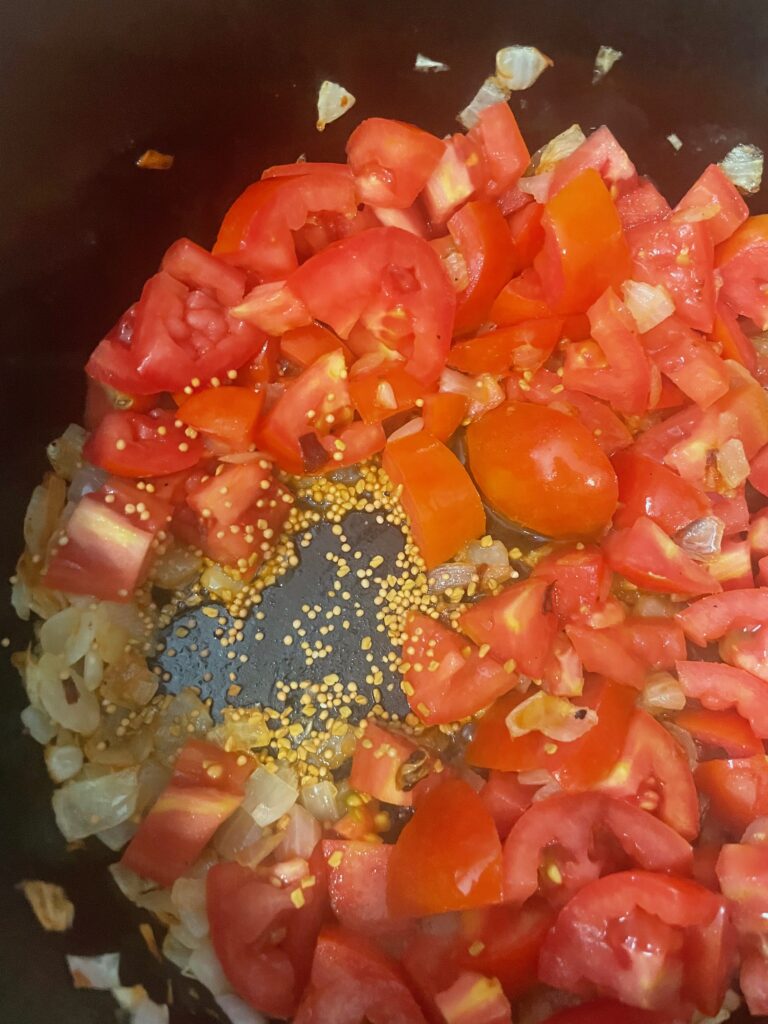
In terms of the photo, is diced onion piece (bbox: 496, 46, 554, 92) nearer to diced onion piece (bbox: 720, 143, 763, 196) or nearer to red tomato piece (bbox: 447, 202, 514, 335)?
red tomato piece (bbox: 447, 202, 514, 335)

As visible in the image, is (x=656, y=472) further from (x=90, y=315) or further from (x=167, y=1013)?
(x=167, y=1013)

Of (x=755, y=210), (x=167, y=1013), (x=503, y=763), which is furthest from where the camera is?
(x=755, y=210)

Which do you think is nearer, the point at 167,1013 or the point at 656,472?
the point at 167,1013

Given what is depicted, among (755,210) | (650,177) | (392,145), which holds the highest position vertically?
(392,145)

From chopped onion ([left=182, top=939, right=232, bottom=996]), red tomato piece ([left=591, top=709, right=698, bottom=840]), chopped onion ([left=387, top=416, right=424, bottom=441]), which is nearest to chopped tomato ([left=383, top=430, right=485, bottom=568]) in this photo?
Result: chopped onion ([left=387, top=416, right=424, bottom=441])

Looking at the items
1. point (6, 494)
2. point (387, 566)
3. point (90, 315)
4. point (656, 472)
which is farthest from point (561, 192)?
point (6, 494)
